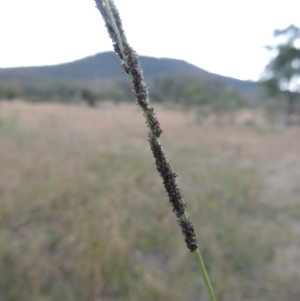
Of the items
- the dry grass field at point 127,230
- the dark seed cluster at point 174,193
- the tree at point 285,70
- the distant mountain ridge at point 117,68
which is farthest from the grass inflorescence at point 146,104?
the tree at point 285,70

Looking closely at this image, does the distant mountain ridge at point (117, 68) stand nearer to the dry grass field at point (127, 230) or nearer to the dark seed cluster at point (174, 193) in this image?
the dark seed cluster at point (174, 193)

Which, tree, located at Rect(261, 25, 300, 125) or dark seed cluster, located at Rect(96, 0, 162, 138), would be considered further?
tree, located at Rect(261, 25, 300, 125)

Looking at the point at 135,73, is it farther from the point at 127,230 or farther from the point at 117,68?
the point at 127,230

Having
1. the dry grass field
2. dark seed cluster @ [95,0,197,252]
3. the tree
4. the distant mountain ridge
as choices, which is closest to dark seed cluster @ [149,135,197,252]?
dark seed cluster @ [95,0,197,252]

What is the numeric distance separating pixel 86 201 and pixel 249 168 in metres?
3.64

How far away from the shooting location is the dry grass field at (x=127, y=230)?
101 inches

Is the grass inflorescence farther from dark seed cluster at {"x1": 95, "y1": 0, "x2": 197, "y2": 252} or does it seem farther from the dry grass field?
the dry grass field

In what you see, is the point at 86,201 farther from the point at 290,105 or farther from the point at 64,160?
the point at 290,105

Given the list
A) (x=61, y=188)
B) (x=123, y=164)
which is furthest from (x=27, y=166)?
(x=123, y=164)

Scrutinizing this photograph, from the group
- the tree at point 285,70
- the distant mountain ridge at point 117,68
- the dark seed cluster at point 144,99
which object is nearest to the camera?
the dark seed cluster at point 144,99

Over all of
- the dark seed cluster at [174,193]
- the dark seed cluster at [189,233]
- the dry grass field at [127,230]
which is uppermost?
the dark seed cluster at [174,193]

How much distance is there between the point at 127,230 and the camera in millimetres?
3254

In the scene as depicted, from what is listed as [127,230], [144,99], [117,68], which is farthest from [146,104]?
[127,230]

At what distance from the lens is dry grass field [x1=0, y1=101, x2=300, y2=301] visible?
2570 millimetres
